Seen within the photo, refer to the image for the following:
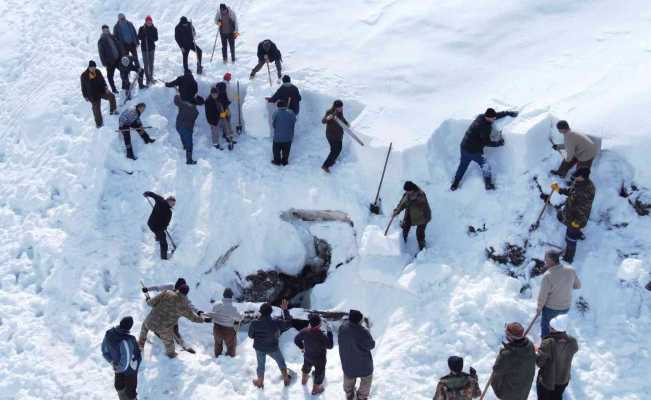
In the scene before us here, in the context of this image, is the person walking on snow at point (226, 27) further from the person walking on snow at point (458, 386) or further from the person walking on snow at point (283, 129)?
the person walking on snow at point (458, 386)

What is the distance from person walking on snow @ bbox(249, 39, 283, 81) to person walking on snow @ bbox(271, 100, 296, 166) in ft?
7.26

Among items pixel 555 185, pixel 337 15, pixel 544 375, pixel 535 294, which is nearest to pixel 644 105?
pixel 555 185

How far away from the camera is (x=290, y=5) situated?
18.6 metres

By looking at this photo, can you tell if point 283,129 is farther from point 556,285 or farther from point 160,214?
point 556,285

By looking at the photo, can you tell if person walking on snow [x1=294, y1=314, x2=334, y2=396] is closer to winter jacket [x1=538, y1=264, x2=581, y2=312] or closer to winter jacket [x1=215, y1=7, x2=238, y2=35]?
winter jacket [x1=538, y1=264, x2=581, y2=312]

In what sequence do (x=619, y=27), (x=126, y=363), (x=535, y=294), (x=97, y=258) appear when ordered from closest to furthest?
(x=126, y=363)
(x=535, y=294)
(x=97, y=258)
(x=619, y=27)

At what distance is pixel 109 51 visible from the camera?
15.0 meters

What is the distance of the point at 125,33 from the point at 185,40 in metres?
1.50

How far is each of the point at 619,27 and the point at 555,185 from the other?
551cm

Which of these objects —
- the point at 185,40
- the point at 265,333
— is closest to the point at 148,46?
the point at 185,40

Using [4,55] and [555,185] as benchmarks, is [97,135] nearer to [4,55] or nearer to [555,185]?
[4,55]

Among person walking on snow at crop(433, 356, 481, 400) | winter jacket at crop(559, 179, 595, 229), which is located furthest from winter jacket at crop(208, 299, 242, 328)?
winter jacket at crop(559, 179, 595, 229)

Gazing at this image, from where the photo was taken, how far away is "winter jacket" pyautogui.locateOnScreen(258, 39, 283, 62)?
1526 centimetres

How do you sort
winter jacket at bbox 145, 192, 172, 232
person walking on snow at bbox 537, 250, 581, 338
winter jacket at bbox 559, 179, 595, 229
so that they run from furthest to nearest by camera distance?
winter jacket at bbox 145, 192, 172, 232 < winter jacket at bbox 559, 179, 595, 229 < person walking on snow at bbox 537, 250, 581, 338
